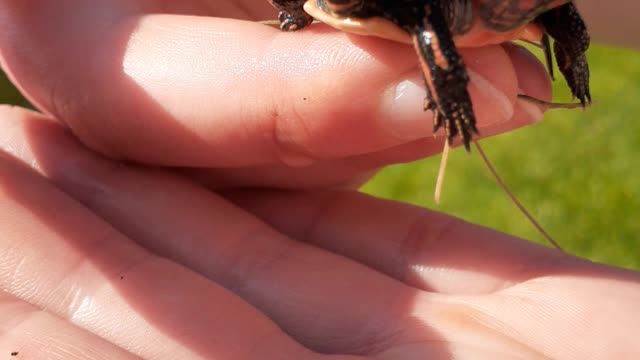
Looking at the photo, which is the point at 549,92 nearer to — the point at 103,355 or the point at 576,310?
the point at 576,310

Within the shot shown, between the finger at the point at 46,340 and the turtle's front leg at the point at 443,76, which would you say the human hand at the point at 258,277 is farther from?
the turtle's front leg at the point at 443,76

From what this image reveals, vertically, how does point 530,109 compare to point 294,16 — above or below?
below

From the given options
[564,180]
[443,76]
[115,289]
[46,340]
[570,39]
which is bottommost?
[564,180]

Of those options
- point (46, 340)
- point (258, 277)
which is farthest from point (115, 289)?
point (258, 277)

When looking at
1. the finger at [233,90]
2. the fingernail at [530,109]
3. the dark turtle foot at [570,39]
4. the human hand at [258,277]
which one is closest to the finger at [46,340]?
the human hand at [258,277]

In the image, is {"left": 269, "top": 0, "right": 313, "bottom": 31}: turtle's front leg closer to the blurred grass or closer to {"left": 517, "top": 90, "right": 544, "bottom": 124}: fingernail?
{"left": 517, "top": 90, "right": 544, "bottom": 124}: fingernail

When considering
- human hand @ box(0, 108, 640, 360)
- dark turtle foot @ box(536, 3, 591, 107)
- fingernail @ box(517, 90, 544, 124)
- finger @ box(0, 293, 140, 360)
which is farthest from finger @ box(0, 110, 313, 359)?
dark turtle foot @ box(536, 3, 591, 107)

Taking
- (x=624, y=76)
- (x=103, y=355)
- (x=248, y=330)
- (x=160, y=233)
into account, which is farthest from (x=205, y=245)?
(x=624, y=76)

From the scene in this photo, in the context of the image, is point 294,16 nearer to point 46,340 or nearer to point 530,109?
point 530,109
